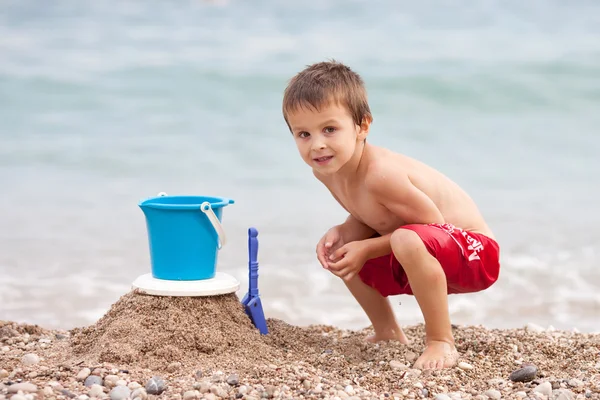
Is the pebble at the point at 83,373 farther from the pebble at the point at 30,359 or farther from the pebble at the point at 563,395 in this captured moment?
the pebble at the point at 563,395

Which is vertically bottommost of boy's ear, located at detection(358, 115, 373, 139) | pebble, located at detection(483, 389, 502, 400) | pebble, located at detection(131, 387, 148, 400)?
pebble, located at detection(483, 389, 502, 400)

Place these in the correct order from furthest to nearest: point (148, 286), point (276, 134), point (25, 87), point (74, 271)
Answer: point (25, 87) < point (276, 134) < point (74, 271) < point (148, 286)

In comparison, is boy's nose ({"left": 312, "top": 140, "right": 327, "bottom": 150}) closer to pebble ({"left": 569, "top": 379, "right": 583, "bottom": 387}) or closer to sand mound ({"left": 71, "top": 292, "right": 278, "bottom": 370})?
sand mound ({"left": 71, "top": 292, "right": 278, "bottom": 370})

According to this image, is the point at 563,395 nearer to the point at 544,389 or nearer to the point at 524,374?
the point at 544,389

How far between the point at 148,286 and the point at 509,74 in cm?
984

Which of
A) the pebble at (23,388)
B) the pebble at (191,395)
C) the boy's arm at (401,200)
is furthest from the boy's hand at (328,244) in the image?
the pebble at (23,388)

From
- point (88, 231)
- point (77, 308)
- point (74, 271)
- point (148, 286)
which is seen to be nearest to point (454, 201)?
point (148, 286)

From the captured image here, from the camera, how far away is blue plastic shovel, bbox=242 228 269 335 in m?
3.29

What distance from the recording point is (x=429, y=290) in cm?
307

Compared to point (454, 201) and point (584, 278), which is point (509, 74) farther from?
point (454, 201)

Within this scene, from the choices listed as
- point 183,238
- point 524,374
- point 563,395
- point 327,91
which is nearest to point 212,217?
point 183,238

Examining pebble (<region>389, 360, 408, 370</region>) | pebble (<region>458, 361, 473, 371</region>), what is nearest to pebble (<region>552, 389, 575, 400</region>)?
pebble (<region>458, 361, 473, 371</region>)

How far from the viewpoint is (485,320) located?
476 cm

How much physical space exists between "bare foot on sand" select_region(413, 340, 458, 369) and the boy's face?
843 mm
